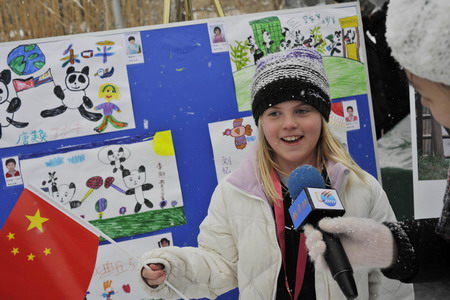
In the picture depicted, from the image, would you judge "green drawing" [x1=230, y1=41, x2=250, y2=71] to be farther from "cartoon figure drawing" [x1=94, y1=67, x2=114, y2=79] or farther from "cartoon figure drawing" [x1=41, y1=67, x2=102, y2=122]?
"cartoon figure drawing" [x1=41, y1=67, x2=102, y2=122]

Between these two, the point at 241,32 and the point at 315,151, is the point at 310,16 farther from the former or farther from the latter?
the point at 315,151

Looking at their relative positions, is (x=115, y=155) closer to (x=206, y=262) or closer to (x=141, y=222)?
(x=141, y=222)

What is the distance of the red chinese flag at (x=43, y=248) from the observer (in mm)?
2021

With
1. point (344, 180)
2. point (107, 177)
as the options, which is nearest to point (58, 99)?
point (107, 177)

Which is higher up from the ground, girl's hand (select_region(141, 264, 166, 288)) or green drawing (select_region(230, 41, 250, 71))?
green drawing (select_region(230, 41, 250, 71))

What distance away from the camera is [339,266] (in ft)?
4.17

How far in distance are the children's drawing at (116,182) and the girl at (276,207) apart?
90 centimetres

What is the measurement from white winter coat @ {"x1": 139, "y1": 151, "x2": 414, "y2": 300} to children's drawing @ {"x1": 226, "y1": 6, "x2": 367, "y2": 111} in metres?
1.08

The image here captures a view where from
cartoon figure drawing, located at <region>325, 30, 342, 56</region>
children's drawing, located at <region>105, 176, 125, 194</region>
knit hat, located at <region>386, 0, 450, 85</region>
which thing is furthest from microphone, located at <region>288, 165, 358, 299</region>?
cartoon figure drawing, located at <region>325, 30, 342, 56</region>

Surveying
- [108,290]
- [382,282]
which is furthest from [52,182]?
[382,282]

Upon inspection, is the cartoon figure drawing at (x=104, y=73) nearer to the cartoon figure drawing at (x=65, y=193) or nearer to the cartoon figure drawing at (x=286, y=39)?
the cartoon figure drawing at (x=65, y=193)

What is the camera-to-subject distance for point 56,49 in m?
2.96

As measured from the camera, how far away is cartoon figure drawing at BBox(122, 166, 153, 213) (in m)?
3.02

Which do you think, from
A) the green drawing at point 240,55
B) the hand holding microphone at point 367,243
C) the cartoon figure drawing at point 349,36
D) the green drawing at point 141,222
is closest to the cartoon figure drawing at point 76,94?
the green drawing at point 141,222
